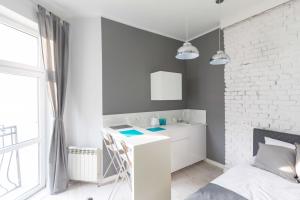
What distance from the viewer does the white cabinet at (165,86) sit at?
2910 mm

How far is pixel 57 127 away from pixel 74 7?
1.89 meters

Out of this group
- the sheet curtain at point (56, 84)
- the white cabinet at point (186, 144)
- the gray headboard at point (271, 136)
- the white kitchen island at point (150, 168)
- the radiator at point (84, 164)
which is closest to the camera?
the white kitchen island at point (150, 168)

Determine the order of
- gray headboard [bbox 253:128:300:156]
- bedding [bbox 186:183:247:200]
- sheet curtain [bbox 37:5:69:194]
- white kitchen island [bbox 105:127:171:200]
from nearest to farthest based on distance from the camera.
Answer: bedding [bbox 186:183:247:200]
white kitchen island [bbox 105:127:171:200]
gray headboard [bbox 253:128:300:156]
sheet curtain [bbox 37:5:69:194]

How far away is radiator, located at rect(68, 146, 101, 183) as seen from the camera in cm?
233

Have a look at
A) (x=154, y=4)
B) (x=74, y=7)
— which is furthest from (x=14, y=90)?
(x=154, y=4)

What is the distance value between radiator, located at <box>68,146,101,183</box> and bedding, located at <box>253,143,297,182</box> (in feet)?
7.43

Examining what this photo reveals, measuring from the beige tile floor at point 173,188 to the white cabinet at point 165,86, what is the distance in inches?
59.5

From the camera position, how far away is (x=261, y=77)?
2291 mm

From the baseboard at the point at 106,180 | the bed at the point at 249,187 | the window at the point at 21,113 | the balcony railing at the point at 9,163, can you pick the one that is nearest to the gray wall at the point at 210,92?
the bed at the point at 249,187

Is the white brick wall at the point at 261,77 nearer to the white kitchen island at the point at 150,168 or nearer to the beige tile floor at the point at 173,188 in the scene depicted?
the beige tile floor at the point at 173,188

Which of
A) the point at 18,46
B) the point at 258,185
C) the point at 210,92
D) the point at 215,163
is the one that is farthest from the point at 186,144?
the point at 18,46

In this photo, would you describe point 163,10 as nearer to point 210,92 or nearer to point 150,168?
→ point 210,92

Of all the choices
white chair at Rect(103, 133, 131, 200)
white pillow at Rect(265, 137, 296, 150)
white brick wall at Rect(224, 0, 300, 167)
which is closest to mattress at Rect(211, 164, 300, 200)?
white pillow at Rect(265, 137, 296, 150)

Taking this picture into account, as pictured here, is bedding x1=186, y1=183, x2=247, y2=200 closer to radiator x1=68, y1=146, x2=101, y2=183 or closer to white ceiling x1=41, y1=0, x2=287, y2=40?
radiator x1=68, y1=146, x2=101, y2=183
